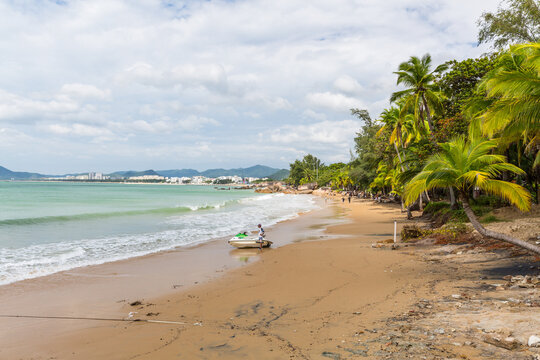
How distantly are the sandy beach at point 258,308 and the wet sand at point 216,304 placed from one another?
25 millimetres

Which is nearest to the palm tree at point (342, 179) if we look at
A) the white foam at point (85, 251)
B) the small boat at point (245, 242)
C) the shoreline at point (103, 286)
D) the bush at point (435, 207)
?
the bush at point (435, 207)

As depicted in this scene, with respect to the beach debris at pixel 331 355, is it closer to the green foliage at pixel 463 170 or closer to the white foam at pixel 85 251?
the green foliage at pixel 463 170

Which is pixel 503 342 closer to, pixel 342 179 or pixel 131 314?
pixel 131 314

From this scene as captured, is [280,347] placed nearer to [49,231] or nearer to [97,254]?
[97,254]

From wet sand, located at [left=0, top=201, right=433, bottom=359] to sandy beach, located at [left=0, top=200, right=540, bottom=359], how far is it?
3 centimetres

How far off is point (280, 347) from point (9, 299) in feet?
26.4

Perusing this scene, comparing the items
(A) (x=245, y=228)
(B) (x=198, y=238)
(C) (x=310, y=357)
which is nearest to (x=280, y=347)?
(C) (x=310, y=357)

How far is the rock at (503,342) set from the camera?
14.8 ft

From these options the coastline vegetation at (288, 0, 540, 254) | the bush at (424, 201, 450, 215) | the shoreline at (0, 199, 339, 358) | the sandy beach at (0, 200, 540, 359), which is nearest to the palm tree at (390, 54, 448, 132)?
the coastline vegetation at (288, 0, 540, 254)

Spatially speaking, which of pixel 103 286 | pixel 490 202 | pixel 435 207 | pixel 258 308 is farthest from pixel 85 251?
pixel 490 202

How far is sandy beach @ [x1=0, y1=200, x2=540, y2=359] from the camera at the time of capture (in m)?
5.39

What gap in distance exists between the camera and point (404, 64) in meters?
21.1

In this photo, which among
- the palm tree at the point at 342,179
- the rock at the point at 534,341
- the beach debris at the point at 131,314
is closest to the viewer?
the rock at the point at 534,341

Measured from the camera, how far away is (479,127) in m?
10.5
